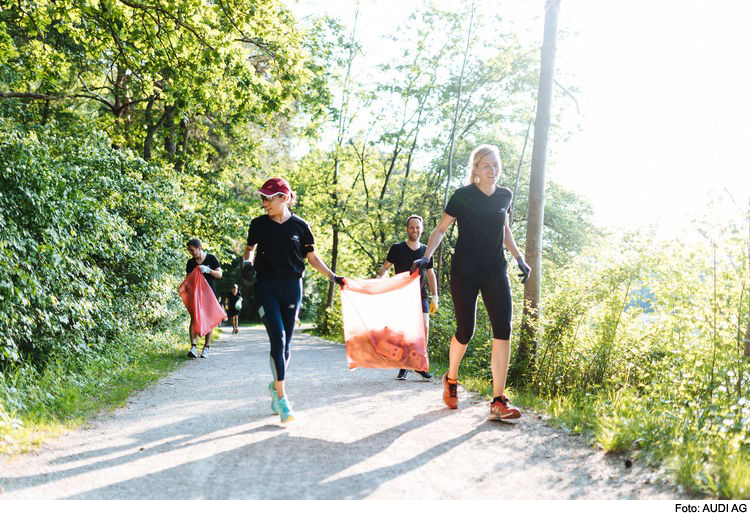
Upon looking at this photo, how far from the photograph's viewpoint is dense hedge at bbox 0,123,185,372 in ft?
20.0

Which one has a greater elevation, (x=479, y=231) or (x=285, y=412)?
(x=479, y=231)

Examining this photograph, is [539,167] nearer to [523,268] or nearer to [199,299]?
[523,268]

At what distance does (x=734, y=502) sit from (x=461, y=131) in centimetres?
2295

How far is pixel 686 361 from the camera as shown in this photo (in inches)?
215

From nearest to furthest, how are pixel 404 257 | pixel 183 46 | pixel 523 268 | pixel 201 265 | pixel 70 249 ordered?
1. pixel 523 268
2. pixel 70 249
3. pixel 404 257
4. pixel 201 265
5. pixel 183 46

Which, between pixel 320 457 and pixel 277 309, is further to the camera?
pixel 277 309

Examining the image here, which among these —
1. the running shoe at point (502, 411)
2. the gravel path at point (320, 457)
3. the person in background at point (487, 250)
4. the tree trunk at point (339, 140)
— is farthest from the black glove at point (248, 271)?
the tree trunk at point (339, 140)

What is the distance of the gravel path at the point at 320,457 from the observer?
11.6ft

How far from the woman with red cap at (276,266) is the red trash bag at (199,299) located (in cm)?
543

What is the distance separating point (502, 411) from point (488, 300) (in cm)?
102

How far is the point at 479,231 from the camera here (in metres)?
5.52

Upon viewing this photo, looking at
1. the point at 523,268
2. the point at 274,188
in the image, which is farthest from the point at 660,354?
the point at 274,188

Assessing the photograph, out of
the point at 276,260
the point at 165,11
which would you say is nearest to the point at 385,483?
the point at 276,260

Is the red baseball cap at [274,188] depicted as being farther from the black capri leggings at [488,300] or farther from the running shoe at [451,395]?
the running shoe at [451,395]
